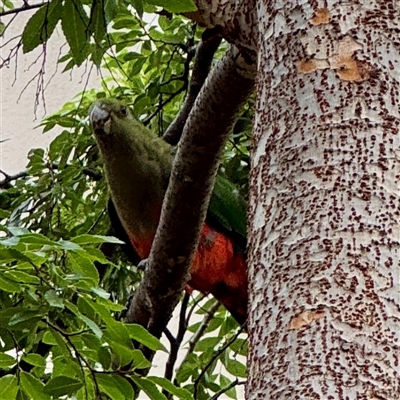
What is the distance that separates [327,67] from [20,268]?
0.45 m

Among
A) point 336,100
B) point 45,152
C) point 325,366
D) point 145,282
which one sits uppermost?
point 45,152

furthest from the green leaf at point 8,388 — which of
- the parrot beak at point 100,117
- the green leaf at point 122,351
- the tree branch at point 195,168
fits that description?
the parrot beak at point 100,117

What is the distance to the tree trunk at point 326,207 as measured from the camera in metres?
0.65

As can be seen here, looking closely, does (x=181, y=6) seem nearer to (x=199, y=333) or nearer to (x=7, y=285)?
(x=7, y=285)

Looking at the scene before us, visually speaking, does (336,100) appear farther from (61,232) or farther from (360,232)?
(61,232)

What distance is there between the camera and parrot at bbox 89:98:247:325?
6.03 feet

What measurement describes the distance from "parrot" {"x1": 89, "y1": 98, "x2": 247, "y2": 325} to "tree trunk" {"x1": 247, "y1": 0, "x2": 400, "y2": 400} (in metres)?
1.03

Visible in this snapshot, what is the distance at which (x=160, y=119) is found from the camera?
1968 mm

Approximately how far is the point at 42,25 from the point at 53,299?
55 cm

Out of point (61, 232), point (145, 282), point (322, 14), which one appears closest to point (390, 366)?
point (322, 14)

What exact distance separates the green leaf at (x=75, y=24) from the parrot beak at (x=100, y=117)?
404mm

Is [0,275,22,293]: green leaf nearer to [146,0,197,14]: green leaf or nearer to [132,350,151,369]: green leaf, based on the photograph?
[132,350,151,369]: green leaf

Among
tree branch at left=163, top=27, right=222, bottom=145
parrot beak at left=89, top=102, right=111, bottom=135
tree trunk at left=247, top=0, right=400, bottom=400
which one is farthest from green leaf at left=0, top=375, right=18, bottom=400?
parrot beak at left=89, top=102, right=111, bottom=135

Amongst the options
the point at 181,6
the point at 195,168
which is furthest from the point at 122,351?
the point at 181,6
